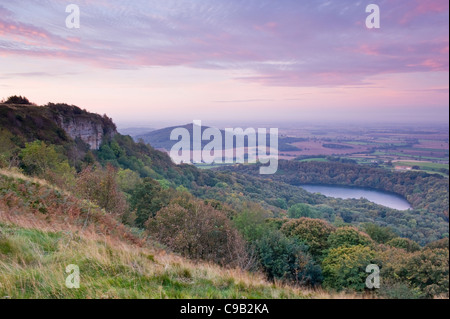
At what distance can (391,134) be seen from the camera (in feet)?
179

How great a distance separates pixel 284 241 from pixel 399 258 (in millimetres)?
6009

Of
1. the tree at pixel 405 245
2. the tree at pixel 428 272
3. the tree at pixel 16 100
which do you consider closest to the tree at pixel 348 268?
the tree at pixel 428 272

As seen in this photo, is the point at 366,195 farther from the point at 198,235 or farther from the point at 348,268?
the point at 198,235

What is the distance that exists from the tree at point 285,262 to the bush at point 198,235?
1692 mm

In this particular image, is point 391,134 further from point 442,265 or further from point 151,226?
point 151,226

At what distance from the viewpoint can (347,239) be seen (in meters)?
18.8

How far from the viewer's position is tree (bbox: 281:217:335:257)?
769 inches

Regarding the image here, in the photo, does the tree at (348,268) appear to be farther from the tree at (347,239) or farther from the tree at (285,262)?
the tree at (347,239)

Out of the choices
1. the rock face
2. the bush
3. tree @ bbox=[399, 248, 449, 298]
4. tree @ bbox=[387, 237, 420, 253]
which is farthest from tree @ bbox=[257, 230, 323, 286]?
the rock face

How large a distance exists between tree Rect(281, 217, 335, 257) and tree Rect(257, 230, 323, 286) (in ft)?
11.8

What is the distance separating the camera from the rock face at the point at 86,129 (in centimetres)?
5119

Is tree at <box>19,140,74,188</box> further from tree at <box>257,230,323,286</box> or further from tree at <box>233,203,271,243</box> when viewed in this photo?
tree at <box>257,230,323,286</box>

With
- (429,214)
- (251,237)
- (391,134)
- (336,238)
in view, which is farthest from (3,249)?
(429,214)

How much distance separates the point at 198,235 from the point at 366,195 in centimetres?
8289
